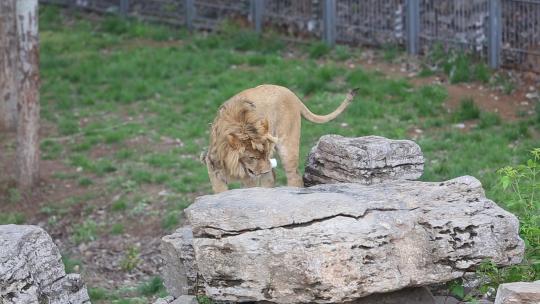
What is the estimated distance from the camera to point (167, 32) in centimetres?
1853

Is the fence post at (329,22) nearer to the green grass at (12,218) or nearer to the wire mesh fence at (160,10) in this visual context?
the wire mesh fence at (160,10)

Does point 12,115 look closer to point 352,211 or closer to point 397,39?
point 397,39

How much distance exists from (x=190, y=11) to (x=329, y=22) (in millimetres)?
2933

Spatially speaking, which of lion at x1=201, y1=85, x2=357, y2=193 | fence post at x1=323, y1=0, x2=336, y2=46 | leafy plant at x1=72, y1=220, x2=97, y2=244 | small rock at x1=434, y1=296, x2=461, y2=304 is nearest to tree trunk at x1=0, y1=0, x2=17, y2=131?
leafy plant at x1=72, y1=220, x2=97, y2=244

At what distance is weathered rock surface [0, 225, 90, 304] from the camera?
6875mm

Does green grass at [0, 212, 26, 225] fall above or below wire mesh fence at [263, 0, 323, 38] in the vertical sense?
below

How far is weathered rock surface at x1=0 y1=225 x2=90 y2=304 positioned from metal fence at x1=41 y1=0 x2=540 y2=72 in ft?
29.0

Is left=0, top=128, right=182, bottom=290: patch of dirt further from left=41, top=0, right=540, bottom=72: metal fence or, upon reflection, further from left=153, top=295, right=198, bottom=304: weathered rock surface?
left=41, top=0, right=540, bottom=72: metal fence

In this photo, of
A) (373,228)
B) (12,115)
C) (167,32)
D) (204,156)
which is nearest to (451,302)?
(373,228)

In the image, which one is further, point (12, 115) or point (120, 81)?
point (120, 81)

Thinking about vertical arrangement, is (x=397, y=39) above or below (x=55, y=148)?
above

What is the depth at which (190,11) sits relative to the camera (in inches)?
733

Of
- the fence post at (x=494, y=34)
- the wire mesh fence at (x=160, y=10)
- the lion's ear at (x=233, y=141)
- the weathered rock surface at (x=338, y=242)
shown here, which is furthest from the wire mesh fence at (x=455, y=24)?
the weathered rock surface at (x=338, y=242)

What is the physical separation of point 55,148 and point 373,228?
26.5ft
